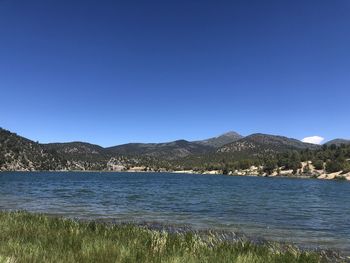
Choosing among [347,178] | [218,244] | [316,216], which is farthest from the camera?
[347,178]

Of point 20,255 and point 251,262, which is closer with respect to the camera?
point 20,255

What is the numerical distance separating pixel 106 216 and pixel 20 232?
20.3 meters

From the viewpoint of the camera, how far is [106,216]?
37562 mm

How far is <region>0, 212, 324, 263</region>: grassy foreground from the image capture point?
12.4 metres

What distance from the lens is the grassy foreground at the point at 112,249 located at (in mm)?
12445

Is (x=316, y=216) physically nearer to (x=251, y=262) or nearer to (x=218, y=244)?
(x=218, y=244)

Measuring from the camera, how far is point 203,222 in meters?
34.9

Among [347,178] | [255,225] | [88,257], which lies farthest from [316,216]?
[347,178]

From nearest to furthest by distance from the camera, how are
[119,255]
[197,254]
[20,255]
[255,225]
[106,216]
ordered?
[20,255] < [119,255] < [197,254] < [255,225] < [106,216]

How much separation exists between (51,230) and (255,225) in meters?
19.4

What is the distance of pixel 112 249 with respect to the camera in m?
13.4

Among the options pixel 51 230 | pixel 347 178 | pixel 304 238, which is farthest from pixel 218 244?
pixel 347 178

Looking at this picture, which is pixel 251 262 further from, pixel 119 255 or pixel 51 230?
pixel 51 230

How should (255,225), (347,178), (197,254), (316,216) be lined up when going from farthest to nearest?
(347,178) < (316,216) < (255,225) < (197,254)
